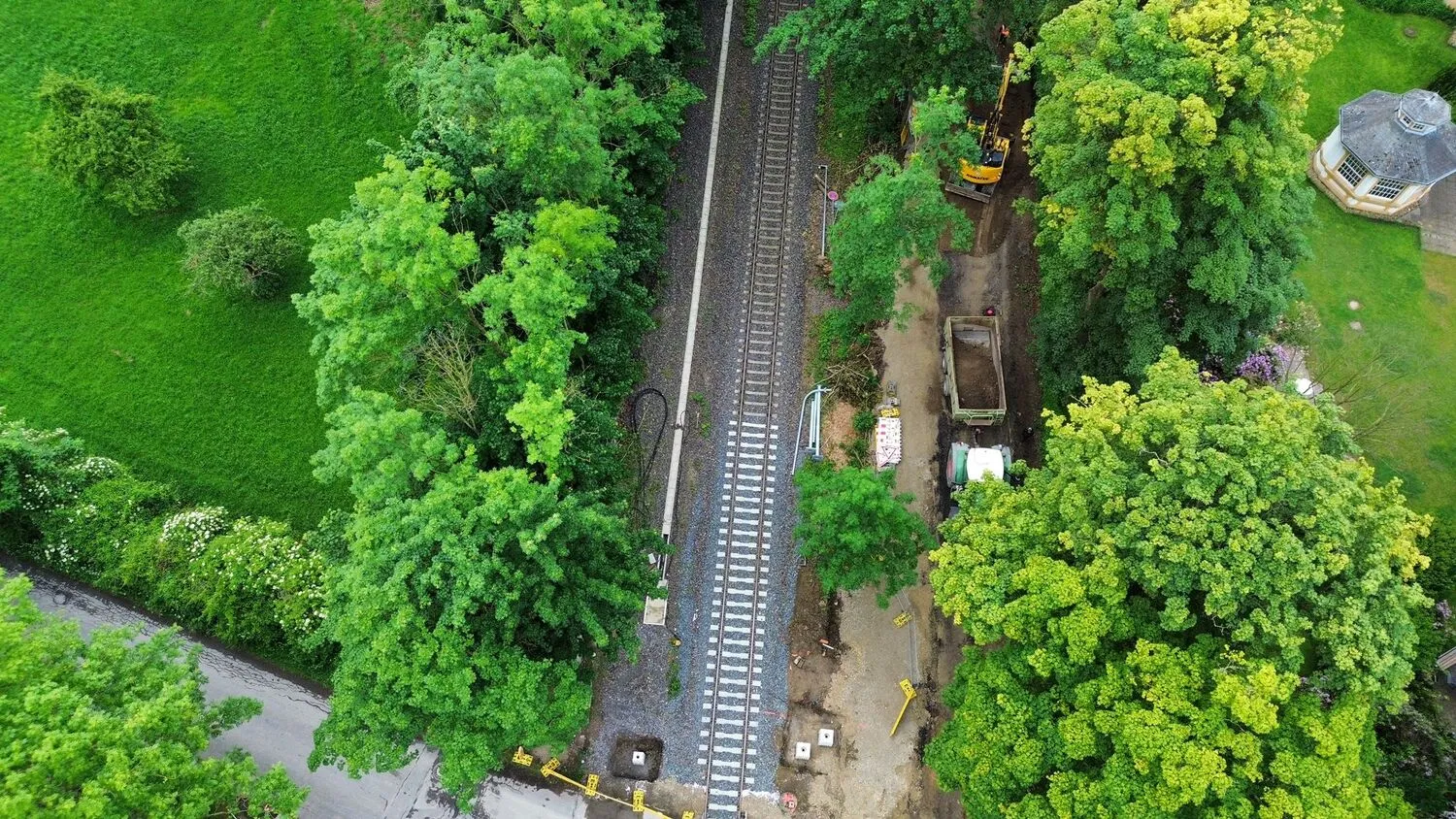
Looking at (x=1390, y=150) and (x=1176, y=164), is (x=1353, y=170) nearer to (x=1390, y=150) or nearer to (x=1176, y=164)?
(x=1390, y=150)

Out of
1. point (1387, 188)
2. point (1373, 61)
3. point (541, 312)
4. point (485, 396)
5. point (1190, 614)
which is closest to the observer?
point (1190, 614)

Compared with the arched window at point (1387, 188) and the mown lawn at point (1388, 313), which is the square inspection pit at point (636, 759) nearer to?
the mown lawn at point (1388, 313)

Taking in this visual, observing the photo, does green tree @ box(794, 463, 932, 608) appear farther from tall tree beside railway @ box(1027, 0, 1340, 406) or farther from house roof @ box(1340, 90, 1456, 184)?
house roof @ box(1340, 90, 1456, 184)

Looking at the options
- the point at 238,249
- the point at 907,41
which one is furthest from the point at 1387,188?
the point at 238,249

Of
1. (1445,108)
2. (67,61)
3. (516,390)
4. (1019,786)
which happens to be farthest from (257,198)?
(1445,108)

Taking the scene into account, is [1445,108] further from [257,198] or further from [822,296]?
[257,198]

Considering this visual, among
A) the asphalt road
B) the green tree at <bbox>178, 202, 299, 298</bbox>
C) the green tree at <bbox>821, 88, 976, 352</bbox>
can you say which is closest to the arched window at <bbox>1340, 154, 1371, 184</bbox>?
the green tree at <bbox>821, 88, 976, 352</bbox>
